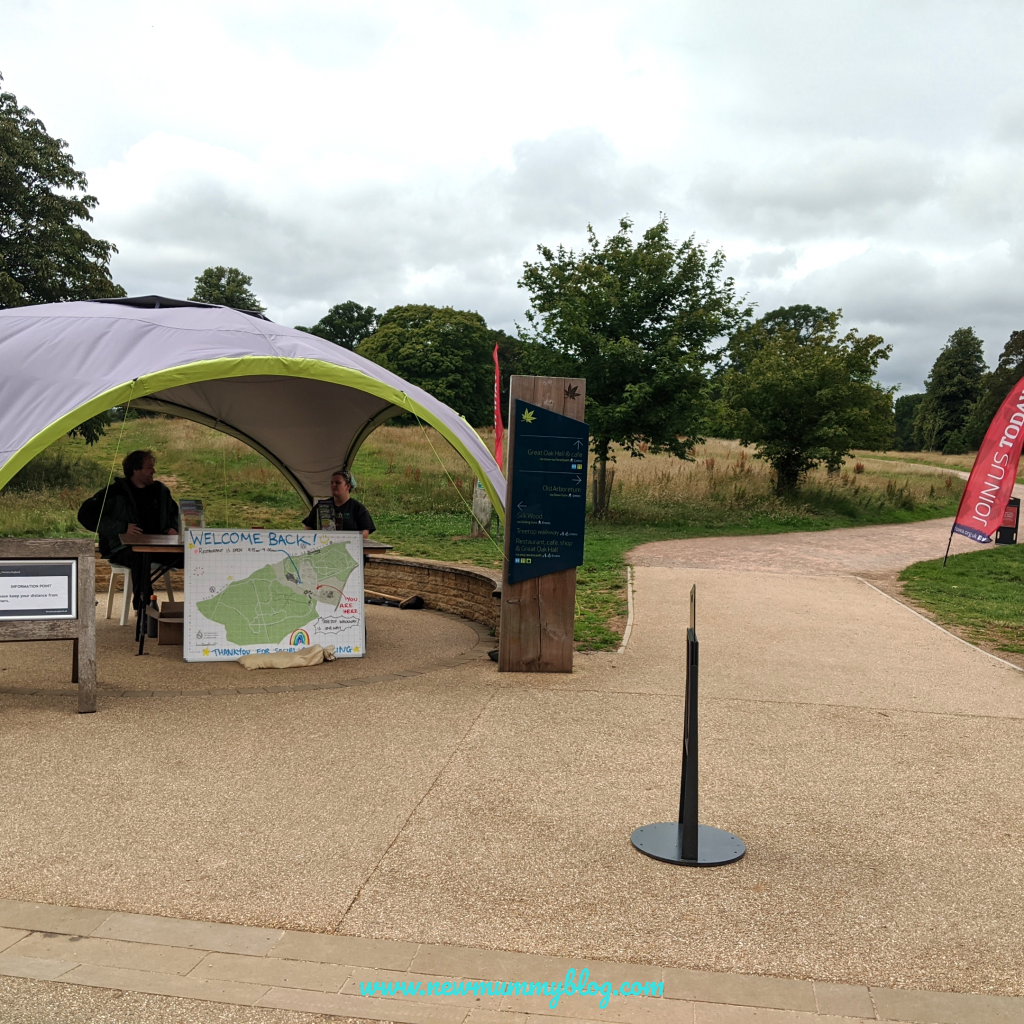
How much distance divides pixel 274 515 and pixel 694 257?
1063 centimetres

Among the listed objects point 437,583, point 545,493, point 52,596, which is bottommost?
point 437,583

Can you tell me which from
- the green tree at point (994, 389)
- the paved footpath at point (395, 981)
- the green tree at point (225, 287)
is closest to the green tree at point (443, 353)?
the green tree at point (225, 287)

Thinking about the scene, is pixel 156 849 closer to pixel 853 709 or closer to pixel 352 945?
pixel 352 945

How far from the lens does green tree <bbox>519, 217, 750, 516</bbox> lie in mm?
20172

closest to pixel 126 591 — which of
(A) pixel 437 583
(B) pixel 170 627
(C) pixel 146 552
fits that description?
(B) pixel 170 627

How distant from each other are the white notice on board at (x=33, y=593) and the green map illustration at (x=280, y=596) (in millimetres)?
1585

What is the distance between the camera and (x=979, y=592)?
1364 centimetres

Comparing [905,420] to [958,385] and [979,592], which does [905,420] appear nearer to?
[958,385]

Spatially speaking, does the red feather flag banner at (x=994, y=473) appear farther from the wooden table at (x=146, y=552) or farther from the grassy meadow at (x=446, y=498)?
the wooden table at (x=146, y=552)

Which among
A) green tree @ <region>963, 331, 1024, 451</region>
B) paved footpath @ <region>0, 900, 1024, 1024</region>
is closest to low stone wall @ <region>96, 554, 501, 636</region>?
paved footpath @ <region>0, 900, 1024, 1024</region>

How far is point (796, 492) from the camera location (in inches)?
1042

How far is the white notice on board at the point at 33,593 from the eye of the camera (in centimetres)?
605

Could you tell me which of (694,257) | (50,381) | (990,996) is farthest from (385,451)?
(990,996)

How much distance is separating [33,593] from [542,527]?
11.9 ft
